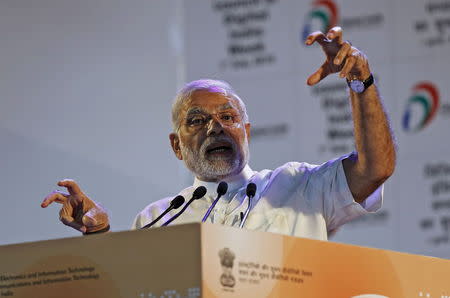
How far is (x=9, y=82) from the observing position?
5508 millimetres

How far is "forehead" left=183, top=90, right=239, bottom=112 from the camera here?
314 cm

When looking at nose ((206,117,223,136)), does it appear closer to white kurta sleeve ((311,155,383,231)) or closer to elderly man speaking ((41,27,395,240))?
elderly man speaking ((41,27,395,240))

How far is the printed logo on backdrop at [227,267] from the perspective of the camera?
195 cm

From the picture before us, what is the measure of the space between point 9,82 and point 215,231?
12.5ft

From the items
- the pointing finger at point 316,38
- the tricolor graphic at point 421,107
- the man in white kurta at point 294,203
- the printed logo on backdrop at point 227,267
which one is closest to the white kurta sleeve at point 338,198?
the man in white kurta at point 294,203

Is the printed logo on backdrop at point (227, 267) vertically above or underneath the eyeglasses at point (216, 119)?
underneath

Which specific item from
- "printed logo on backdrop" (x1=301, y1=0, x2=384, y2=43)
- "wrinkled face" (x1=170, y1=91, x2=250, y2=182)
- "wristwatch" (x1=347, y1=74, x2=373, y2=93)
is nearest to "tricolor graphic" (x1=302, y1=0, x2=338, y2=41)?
"printed logo on backdrop" (x1=301, y1=0, x2=384, y2=43)

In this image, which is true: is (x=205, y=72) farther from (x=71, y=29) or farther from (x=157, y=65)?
(x=71, y=29)

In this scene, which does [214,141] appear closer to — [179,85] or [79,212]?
[79,212]

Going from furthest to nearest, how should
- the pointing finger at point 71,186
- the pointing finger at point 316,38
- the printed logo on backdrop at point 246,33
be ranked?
the printed logo on backdrop at point 246,33 → the pointing finger at point 71,186 → the pointing finger at point 316,38

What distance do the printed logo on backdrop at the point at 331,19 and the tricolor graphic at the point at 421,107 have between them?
17.9 inches

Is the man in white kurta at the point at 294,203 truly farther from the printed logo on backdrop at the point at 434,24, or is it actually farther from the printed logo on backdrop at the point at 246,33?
the printed logo on backdrop at the point at 246,33

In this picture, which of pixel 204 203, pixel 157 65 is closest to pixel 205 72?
pixel 157 65

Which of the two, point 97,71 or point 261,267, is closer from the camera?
point 261,267
